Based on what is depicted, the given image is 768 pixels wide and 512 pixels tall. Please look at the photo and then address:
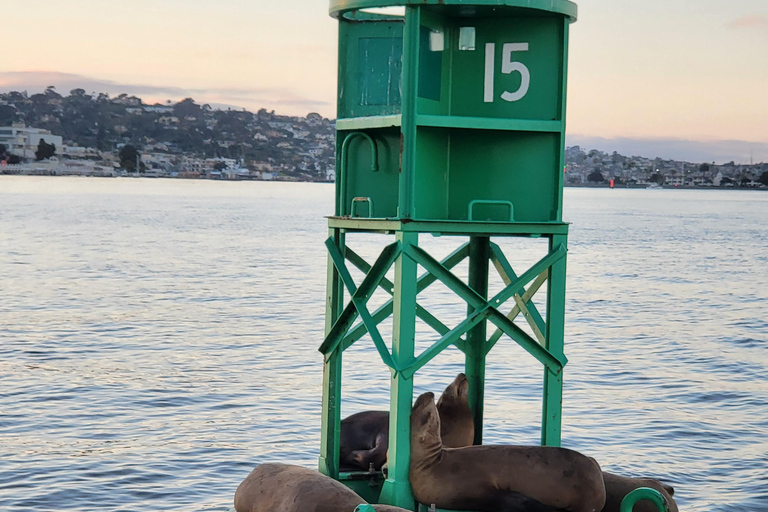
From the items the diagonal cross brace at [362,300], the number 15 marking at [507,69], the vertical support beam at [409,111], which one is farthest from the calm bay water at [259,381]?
the number 15 marking at [507,69]

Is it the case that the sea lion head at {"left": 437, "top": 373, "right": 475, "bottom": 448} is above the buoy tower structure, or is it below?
below

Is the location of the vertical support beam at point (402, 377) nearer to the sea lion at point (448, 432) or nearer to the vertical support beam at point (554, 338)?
the vertical support beam at point (554, 338)

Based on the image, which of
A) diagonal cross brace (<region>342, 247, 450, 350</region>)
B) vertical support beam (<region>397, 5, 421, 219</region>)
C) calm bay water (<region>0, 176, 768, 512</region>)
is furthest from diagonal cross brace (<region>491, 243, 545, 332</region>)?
calm bay water (<region>0, 176, 768, 512</region>)

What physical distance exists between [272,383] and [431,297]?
2250 centimetres

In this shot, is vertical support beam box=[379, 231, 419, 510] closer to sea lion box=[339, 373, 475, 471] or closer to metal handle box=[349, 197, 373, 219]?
metal handle box=[349, 197, 373, 219]

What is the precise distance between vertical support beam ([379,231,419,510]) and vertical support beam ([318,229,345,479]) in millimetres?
1431

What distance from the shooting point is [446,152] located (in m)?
11.2

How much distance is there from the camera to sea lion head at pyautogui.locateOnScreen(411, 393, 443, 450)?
11.0m

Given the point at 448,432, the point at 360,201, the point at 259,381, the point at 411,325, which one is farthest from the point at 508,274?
the point at 259,381

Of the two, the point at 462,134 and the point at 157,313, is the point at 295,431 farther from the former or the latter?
the point at 157,313

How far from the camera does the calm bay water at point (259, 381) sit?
17.2m

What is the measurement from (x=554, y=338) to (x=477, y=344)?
1.77 m

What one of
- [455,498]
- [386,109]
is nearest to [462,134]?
[386,109]

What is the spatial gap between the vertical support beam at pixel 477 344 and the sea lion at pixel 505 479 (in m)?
1.63
